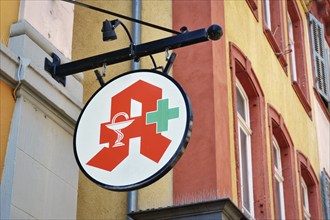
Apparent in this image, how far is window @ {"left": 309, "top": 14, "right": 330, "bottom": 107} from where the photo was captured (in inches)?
673

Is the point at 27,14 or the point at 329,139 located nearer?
the point at 27,14

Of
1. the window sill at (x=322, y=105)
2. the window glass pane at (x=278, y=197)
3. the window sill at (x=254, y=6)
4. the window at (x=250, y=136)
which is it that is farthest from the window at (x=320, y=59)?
the window at (x=250, y=136)

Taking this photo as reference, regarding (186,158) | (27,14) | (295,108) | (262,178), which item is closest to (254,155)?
(262,178)

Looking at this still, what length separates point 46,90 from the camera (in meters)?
7.98

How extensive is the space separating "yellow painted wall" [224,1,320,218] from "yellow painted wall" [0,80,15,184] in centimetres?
291

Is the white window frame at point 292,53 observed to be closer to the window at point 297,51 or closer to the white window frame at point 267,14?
the window at point 297,51

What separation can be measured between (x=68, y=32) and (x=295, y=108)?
626 centimetres

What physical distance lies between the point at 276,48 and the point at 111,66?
12.5ft

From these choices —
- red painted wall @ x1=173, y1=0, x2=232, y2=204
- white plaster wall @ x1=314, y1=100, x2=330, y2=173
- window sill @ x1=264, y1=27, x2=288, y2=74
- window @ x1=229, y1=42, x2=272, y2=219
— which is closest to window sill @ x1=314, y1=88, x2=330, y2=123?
white plaster wall @ x1=314, y1=100, x2=330, y2=173

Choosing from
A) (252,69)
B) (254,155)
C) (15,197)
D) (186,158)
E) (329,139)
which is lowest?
(15,197)

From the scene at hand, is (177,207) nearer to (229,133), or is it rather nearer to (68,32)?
(229,133)

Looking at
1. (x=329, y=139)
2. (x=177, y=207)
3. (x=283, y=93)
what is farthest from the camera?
(x=329, y=139)

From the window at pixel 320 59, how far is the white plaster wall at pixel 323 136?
0.45 meters

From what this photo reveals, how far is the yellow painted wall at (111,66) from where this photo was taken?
9188 mm
